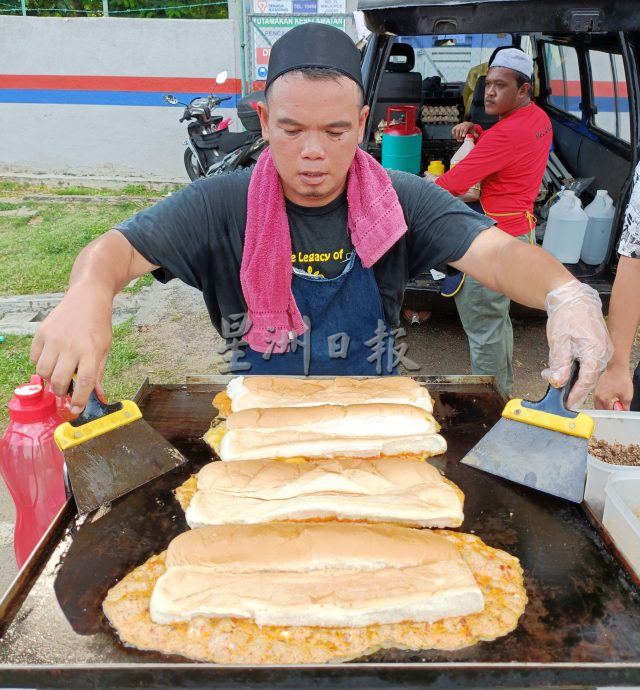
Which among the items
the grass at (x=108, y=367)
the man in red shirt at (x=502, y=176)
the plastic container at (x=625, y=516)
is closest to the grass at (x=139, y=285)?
the grass at (x=108, y=367)

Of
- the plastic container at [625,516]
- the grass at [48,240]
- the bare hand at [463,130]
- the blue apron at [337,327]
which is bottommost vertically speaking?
the grass at [48,240]

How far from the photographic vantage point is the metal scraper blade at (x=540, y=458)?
2059 millimetres

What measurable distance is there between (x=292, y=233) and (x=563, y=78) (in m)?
7.10

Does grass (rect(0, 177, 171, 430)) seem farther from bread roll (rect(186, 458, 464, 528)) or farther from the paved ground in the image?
bread roll (rect(186, 458, 464, 528))

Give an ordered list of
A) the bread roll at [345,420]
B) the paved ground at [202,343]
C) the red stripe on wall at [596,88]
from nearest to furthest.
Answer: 1. the bread roll at [345,420]
2. the paved ground at [202,343]
3. the red stripe on wall at [596,88]

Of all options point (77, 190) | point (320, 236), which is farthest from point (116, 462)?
point (77, 190)

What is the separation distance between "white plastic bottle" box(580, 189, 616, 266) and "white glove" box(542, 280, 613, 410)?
3959 mm

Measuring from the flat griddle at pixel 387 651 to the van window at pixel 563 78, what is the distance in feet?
22.3

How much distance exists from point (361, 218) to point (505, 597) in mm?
1500

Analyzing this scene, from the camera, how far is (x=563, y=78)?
27.0 ft

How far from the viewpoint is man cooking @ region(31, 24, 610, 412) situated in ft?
6.78

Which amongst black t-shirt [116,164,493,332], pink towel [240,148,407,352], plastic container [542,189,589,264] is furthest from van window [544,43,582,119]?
pink towel [240,148,407,352]

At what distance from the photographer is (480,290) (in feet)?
15.8

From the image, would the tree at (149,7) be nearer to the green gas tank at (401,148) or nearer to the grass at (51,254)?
the grass at (51,254)
